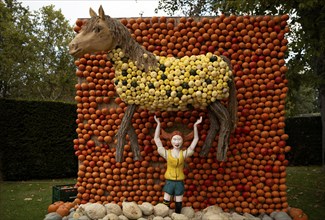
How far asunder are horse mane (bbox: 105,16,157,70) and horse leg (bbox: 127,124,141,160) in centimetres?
94

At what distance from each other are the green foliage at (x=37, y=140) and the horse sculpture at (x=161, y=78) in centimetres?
589

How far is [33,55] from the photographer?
17828 mm

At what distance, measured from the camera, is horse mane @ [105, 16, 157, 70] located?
174 inches

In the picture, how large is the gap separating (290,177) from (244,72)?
5.99 meters

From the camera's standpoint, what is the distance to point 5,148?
9172mm

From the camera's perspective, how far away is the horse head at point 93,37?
426 centimetres

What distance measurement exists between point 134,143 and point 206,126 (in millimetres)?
1132

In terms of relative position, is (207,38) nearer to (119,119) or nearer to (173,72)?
(173,72)

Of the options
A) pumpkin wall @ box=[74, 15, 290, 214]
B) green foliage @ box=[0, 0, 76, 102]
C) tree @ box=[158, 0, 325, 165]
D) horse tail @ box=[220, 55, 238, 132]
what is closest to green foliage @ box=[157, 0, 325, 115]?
tree @ box=[158, 0, 325, 165]

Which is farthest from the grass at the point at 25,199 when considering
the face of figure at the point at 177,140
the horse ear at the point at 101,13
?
the horse ear at the point at 101,13

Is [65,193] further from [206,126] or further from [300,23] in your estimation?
[300,23]

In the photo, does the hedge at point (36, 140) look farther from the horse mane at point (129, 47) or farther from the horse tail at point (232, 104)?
the horse tail at point (232, 104)

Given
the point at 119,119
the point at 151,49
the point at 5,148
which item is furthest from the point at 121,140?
the point at 5,148

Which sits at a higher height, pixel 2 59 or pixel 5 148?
pixel 2 59
